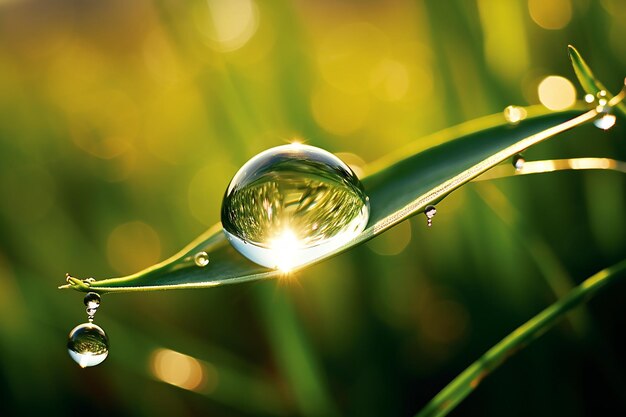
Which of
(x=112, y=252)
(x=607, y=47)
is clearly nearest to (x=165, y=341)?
(x=112, y=252)

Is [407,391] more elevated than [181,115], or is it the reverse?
[181,115]

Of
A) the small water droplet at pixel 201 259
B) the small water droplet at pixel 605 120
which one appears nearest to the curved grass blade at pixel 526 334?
the small water droplet at pixel 605 120

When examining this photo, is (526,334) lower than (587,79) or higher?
lower

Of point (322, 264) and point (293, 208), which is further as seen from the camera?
point (322, 264)

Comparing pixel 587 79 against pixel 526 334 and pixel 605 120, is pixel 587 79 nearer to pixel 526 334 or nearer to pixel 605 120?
pixel 605 120

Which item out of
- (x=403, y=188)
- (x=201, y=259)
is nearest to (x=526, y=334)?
(x=403, y=188)

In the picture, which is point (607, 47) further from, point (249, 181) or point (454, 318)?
point (249, 181)

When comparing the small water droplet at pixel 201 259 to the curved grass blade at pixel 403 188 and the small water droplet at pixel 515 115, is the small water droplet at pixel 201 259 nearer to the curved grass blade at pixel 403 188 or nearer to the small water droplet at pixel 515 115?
the curved grass blade at pixel 403 188
